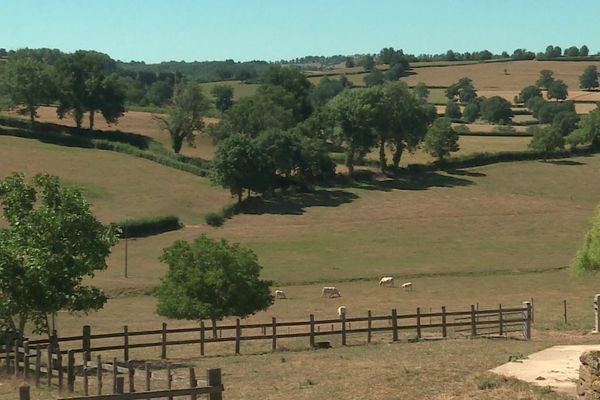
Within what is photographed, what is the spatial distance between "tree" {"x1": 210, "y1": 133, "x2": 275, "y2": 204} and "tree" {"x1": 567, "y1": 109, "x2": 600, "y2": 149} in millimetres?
45152

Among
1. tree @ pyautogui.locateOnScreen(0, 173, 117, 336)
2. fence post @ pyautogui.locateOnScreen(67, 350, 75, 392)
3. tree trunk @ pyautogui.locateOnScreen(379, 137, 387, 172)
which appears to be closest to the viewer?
fence post @ pyautogui.locateOnScreen(67, 350, 75, 392)

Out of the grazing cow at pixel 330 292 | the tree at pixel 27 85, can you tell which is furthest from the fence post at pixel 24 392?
the tree at pixel 27 85

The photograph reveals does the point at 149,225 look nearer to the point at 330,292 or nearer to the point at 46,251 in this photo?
the point at 330,292

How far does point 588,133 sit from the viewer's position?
12756 centimetres

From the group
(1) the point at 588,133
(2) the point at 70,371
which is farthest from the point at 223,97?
(2) the point at 70,371

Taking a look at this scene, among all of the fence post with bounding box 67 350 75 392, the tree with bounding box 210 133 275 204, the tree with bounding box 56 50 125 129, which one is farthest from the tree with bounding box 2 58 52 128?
the fence post with bounding box 67 350 75 392

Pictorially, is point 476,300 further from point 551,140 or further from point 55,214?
point 551,140

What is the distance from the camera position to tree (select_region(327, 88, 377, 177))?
116 metres

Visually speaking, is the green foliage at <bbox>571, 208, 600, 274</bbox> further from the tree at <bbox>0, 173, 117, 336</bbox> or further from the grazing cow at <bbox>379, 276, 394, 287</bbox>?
the tree at <bbox>0, 173, 117, 336</bbox>

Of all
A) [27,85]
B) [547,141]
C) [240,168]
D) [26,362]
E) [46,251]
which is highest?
[27,85]

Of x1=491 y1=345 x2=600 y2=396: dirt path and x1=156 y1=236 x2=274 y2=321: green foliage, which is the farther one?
x1=156 y1=236 x2=274 y2=321: green foliage

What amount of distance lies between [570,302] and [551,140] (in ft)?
240

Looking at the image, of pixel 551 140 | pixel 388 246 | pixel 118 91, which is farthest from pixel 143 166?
pixel 551 140

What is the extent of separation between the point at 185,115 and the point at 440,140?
30.2 metres
